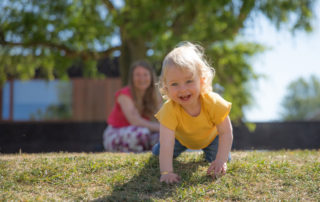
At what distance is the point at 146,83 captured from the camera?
5309mm

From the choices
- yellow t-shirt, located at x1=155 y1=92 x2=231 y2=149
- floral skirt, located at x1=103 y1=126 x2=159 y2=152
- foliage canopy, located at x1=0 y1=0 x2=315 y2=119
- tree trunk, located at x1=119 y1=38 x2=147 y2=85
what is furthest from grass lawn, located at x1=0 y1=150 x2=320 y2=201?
tree trunk, located at x1=119 y1=38 x2=147 y2=85

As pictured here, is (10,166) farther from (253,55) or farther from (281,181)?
(253,55)

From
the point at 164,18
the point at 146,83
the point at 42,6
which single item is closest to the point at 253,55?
the point at 164,18

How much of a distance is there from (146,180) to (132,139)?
2.12 metres

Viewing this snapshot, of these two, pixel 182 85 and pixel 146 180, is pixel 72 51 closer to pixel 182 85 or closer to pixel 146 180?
pixel 182 85

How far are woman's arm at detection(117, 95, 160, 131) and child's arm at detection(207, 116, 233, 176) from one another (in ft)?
6.76

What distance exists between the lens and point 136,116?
5164mm

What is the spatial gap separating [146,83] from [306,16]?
17.8ft

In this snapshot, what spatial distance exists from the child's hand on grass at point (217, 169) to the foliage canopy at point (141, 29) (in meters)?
4.45

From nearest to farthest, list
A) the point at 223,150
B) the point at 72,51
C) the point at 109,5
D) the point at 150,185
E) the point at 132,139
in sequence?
the point at 150,185
the point at 223,150
the point at 132,139
the point at 109,5
the point at 72,51

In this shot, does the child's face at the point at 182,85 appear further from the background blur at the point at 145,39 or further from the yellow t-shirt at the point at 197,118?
the background blur at the point at 145,39

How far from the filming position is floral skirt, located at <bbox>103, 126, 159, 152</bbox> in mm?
4980

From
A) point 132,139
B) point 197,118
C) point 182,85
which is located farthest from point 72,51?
point 182,85

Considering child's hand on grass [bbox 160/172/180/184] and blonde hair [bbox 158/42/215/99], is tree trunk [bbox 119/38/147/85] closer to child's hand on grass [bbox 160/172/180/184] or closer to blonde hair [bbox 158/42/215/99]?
blonde hair [bbox 158/42/215/99]
